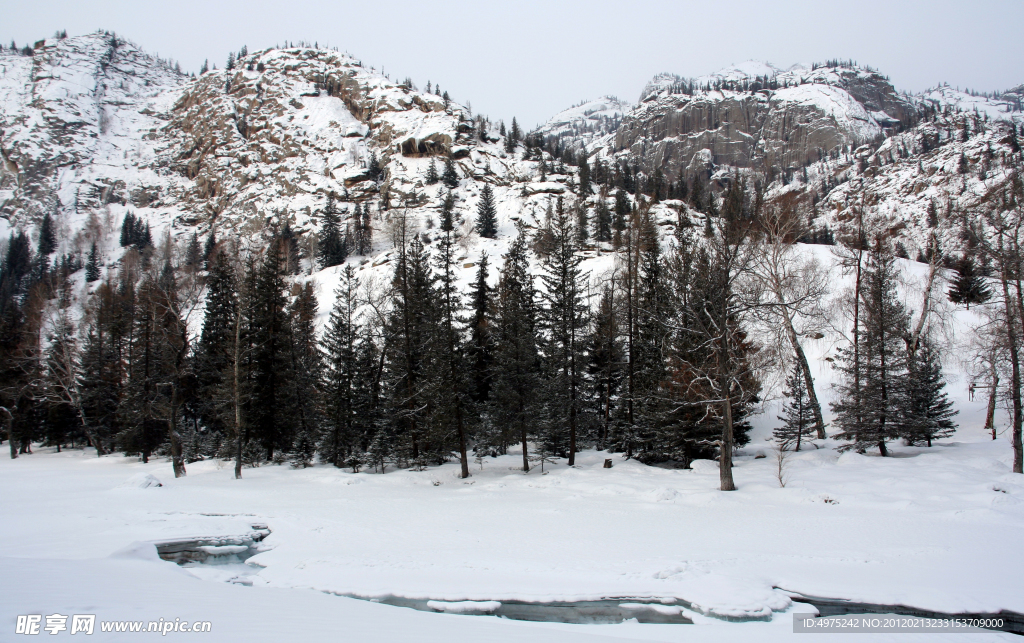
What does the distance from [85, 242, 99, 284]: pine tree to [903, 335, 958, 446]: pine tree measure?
107 m

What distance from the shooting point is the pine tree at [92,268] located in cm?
7512

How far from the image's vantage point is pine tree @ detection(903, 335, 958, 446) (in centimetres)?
1780

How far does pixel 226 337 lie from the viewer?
Result: 27562 millimetres

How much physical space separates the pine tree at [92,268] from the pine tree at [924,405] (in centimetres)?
10693

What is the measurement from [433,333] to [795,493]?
15.3 m

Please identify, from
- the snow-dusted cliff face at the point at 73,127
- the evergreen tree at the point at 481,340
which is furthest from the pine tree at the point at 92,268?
the evergreen tree at the point at 481,340

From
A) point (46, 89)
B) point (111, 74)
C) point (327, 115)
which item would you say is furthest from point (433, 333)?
point (111, 74)

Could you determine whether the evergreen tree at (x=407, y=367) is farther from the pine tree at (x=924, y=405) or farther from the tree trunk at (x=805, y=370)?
the pine tree at (x=924, y=405)

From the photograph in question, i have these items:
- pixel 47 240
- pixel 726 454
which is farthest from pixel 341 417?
pixel 47 240

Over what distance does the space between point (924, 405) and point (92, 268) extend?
363 feet

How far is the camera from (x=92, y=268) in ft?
250

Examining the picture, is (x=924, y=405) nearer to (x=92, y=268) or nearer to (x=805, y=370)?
(x=805, y=370)

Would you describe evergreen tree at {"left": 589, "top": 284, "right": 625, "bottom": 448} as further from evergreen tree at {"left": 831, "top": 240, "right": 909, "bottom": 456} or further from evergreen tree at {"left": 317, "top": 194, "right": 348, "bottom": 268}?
evergreen tree at {"left": 317, "top": 194, "right": 348, "bottom": 268}

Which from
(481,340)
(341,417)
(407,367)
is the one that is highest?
(481,340)
